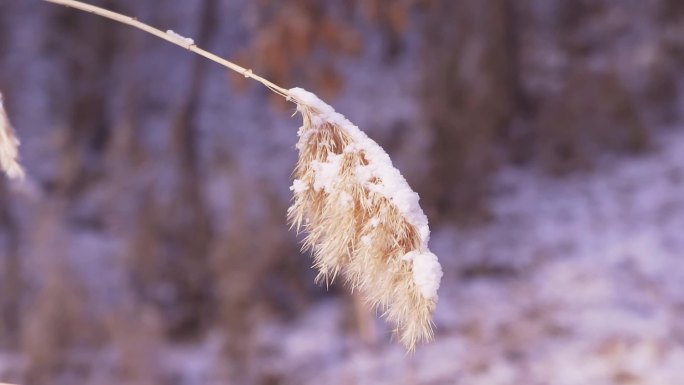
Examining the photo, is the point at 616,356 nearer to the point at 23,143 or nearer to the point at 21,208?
the point at 21,208

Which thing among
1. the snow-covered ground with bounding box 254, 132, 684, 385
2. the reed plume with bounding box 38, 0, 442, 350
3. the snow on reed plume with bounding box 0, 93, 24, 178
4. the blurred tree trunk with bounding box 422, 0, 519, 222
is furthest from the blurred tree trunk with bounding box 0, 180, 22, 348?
the reed plume with bounding box 38, 0, 442, 350

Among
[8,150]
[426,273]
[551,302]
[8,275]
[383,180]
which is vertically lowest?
[426,273]

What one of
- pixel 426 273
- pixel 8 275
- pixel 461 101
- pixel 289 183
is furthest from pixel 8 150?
pixel 461 101

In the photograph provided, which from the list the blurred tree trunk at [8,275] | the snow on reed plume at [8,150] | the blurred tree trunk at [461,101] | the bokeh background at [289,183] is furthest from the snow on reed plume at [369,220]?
the blurred tree trunk at [461,101]

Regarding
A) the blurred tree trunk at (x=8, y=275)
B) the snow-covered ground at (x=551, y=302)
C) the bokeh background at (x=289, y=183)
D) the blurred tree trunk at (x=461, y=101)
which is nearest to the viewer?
the snow-covered ground at (x=551, y=302)

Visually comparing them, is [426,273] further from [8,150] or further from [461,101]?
[461,101]

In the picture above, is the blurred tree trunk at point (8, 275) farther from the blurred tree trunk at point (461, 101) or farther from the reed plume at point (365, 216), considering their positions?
the reed plume at point (365, 216)
